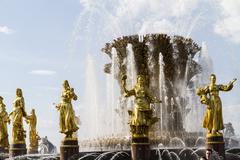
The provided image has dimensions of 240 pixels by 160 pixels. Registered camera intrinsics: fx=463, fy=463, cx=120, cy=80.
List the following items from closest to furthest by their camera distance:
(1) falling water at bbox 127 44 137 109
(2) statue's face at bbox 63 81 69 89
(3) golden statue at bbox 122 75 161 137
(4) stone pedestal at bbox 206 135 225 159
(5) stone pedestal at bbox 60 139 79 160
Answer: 1. (3) golden statue at bbox 122 75 161 137
2. (4) stone pedestal at bbox 206 135 225 159
3. (5) stone pedestal at bbox 60 139 79 160
4. (2) statue's face at bbox 63 81 69 89
5. (1) falling water at bbox 127 44 137 109

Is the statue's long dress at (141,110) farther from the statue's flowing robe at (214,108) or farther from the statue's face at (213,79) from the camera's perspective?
the statue's face at (213,79)

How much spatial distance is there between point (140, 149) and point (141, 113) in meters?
1.30

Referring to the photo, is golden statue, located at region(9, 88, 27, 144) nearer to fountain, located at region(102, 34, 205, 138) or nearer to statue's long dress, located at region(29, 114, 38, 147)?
fountain, located at region(102, 34, 205, 138)

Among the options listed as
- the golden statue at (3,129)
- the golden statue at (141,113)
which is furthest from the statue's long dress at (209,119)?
the golden statue at (3,129)

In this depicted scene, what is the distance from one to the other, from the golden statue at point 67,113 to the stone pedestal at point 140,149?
2.98 m

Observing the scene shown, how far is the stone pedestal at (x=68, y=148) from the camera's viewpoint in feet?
58.2

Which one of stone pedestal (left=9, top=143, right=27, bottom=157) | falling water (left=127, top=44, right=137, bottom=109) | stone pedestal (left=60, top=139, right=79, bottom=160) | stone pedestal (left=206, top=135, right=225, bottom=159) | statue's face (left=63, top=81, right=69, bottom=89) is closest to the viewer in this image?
stone pedestal (left=206, top=135, right=225, bottom=159)

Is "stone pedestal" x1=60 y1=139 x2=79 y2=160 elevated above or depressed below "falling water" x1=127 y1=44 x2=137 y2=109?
below

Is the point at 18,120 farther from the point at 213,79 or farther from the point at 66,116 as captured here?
the point at 213,79

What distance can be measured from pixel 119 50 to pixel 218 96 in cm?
677

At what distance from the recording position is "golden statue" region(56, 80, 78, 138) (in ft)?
59.8

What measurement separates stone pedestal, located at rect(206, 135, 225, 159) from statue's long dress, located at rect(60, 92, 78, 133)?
5210 mm

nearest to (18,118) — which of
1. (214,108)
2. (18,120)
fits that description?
(18,120)

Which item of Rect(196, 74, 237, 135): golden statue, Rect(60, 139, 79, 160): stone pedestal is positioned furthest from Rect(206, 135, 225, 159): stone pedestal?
Rect(60, 139, 79, 160): stone pedestal
